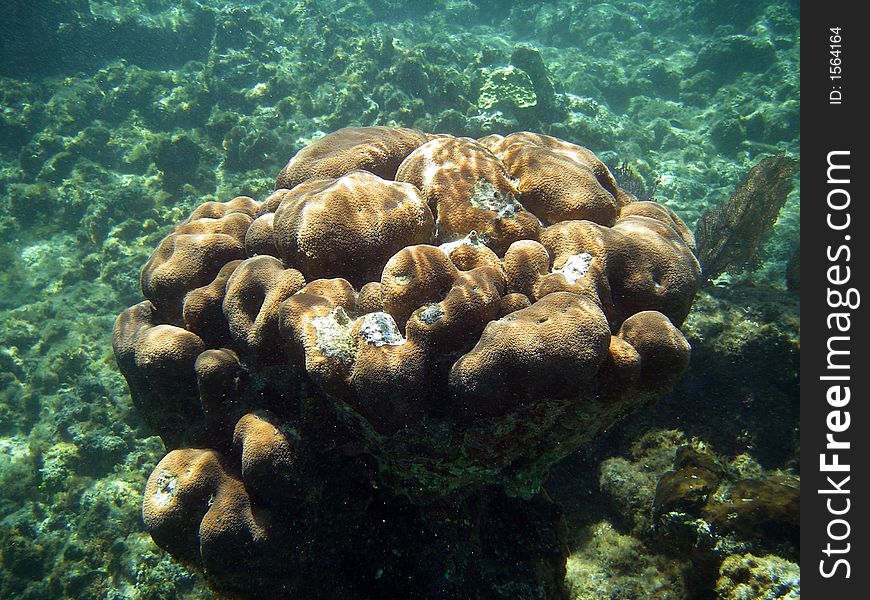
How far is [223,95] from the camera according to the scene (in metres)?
12.7

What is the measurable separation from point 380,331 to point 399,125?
9.21 m

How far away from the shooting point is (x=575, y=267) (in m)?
2.81

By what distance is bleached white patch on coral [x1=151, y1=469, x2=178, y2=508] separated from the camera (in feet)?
9.06

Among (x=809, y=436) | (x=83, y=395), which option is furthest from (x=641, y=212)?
(x=83, y=395)

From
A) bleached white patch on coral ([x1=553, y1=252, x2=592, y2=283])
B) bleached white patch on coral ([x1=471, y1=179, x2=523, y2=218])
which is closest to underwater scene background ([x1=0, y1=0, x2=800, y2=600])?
bleached white patch on coral ([x1=553, y1=252, x2=592, y2=283])

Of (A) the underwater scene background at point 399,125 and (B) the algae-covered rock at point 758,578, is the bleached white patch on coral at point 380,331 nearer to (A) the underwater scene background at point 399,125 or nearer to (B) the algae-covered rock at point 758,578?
(A) the underwater scene background at point 399,125

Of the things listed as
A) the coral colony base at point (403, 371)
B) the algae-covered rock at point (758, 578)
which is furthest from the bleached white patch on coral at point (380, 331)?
the algae-covered rock at point (758, 578)

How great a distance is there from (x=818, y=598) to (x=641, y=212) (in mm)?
2813

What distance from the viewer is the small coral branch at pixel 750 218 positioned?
22.3ft

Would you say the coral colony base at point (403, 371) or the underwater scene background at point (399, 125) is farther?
the underwater scene background at point (399, 125)

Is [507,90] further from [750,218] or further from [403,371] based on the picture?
[403,371]

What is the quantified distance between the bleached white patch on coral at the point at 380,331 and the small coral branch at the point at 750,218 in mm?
6137

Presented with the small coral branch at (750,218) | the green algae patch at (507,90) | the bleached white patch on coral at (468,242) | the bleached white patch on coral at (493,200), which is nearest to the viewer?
the bleached white patch on coral at (468,242)

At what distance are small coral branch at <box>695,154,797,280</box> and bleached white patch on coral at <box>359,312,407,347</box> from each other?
20.1 feet
